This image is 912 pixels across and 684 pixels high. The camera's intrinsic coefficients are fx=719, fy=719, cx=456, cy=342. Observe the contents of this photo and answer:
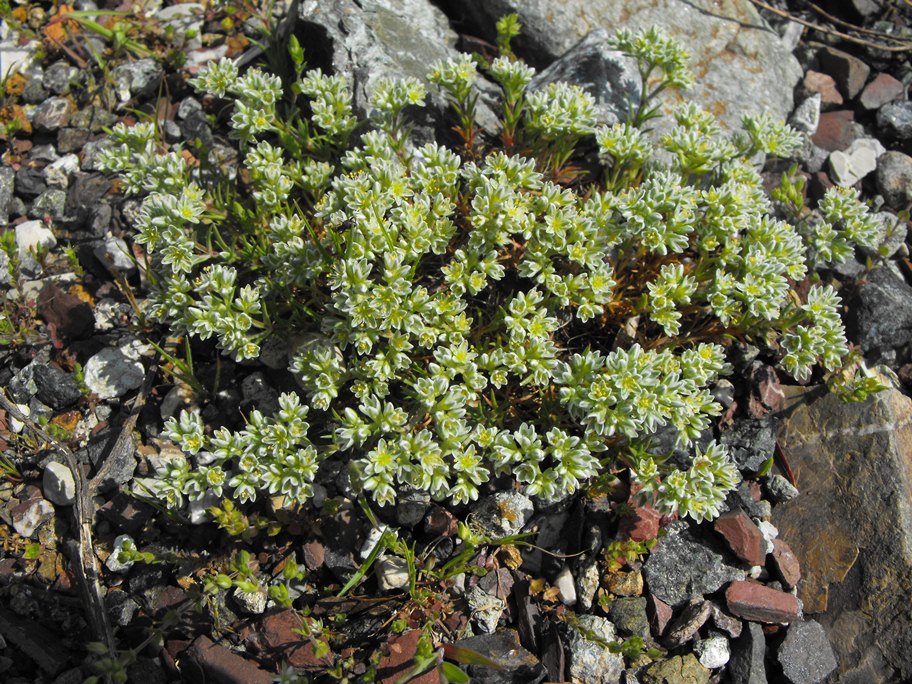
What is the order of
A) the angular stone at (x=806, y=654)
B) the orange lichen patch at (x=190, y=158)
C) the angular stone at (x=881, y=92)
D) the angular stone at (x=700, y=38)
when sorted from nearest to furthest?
the angular stone at (x=806, y=654) → the orange lichen patch at (x=190, y=158) → the angular stone at (x=700, y=38) → the angular stone at (x=881, y=92)

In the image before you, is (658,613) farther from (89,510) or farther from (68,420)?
(68,420)

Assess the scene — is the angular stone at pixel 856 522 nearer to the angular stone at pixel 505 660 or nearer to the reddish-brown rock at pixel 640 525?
the reddish-brown rock at pixel 640 525

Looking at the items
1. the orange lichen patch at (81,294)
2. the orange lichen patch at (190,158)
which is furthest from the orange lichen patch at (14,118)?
the orange lichen patch at (81,294)

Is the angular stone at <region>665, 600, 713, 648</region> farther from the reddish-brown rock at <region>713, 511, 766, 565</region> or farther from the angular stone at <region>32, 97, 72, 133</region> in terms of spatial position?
the angular stone at <region>32, 97, 72, 133</region>

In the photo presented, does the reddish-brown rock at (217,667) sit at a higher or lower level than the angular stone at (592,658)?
lower

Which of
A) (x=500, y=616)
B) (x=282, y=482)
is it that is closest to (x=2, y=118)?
(x=282, y=482)

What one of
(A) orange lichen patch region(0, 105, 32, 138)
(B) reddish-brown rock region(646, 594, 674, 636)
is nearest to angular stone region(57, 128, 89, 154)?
(A) orange lichen patch region(0, 105, 32, 138)

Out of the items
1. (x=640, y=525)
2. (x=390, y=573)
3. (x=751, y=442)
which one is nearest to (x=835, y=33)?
(x=751, y=442)
